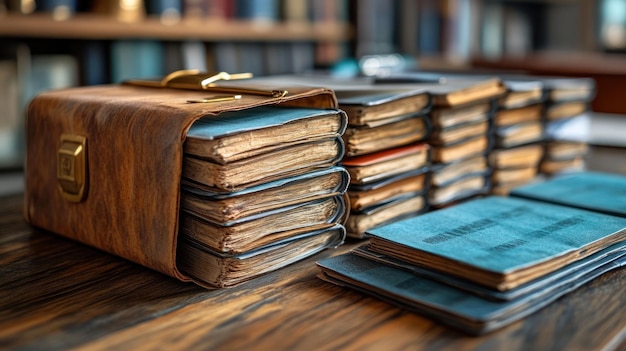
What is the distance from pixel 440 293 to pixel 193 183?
10.3 inches

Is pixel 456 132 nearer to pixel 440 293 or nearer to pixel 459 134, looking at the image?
pixel 459 134

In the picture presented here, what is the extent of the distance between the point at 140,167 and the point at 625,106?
1.48m

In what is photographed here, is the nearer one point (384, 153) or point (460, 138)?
point (384, 153)

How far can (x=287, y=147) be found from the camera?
2.40 ft

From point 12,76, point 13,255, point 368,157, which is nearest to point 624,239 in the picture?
point 368,157

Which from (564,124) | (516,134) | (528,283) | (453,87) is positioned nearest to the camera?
(528,283)

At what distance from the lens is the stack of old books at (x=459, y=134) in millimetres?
963

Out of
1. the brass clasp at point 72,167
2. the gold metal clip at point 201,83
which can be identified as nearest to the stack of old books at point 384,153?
the gold metal clip at point 201,83

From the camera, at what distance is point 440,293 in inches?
24.5

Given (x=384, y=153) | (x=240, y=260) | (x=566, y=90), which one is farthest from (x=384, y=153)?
(x=566, y=90)

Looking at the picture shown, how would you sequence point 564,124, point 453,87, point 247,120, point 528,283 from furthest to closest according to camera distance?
1. point 564,124
2. point 453,87
3. point 247,120
4. point 528,283

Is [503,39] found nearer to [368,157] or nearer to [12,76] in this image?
[12,76]

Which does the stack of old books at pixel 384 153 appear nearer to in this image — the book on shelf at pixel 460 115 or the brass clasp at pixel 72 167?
the book on shelf at pixel 460 115

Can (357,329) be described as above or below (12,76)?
below
